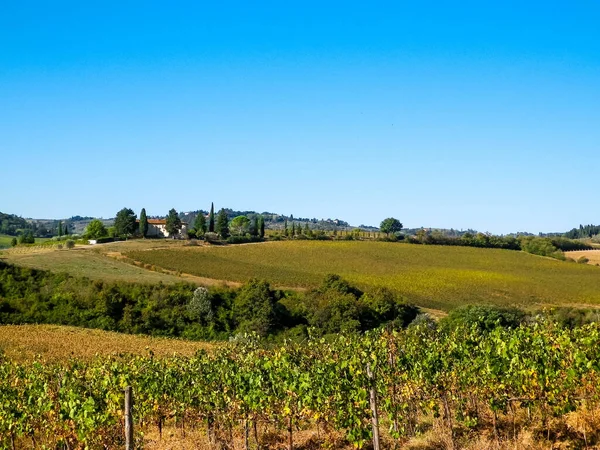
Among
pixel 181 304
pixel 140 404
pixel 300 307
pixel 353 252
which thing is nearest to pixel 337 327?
pixel 300 307

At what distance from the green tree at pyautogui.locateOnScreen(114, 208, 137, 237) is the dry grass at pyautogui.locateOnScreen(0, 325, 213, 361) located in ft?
190

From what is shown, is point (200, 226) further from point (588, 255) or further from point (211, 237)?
point (588, 255)

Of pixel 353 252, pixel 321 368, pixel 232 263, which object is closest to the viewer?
pixel 321 368

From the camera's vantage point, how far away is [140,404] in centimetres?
1572

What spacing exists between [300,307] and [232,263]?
2826cm

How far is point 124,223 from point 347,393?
98.3 metres

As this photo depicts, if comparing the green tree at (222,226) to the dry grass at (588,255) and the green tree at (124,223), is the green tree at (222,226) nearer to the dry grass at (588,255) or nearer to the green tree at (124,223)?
the green tree at (124,223)

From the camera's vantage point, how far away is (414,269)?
85562 millimetres

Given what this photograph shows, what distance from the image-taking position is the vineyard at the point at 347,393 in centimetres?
1223

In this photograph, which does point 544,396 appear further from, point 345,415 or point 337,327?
point 337,327

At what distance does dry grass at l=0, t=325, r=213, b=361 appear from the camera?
37.7 m

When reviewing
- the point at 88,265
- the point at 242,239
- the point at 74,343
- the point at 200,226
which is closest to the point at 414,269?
the point at 242,239

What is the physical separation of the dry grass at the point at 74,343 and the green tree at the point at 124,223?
5800 centimetres

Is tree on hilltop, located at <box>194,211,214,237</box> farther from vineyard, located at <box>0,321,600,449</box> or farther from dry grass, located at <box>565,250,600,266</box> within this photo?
vineyard, located at <box>0,321,600,449</box>
